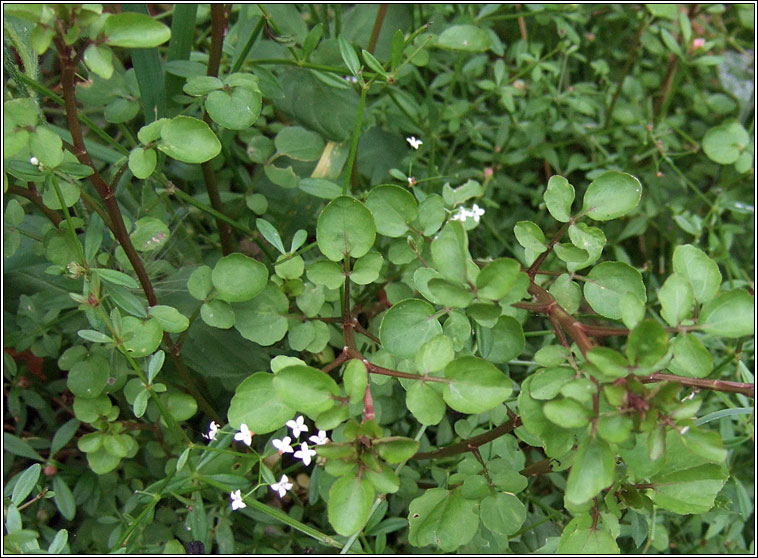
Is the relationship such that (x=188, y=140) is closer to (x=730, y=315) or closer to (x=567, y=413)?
(x=567, y=413)

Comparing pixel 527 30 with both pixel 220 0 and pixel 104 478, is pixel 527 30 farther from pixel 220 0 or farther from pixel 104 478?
pixel 104 478

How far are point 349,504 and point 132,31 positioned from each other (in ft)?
1.91

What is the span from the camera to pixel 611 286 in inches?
35.3

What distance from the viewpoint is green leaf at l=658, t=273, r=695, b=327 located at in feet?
2.55

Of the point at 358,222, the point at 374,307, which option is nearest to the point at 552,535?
the point at 374,307

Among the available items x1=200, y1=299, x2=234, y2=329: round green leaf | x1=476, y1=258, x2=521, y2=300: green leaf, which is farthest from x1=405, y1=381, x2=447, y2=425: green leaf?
x1=200, y1=299, x2=234, y2=329: round green leaf

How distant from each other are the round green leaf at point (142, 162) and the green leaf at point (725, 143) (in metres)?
1.19

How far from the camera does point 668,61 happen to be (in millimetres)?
2006

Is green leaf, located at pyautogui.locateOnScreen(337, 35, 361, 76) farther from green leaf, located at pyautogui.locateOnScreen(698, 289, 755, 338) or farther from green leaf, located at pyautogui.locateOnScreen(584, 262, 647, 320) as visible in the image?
green leaf, located at pyautogui.locateOnScreen(698, 289, 755, 338)

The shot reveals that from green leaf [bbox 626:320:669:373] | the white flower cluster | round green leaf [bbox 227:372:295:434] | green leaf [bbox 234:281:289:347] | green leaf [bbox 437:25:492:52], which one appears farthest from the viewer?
green leaf [bbox 437:25:492:52]

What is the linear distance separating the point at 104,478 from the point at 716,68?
6.30 feet

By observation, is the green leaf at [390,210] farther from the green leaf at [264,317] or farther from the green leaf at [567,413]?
the green leaf at [567,413]

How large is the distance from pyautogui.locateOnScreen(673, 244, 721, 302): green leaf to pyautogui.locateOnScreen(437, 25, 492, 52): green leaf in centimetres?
64

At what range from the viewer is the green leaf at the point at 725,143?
151 cm
